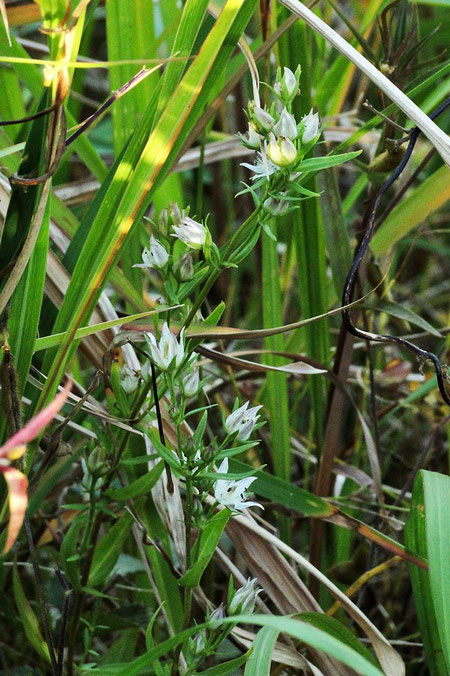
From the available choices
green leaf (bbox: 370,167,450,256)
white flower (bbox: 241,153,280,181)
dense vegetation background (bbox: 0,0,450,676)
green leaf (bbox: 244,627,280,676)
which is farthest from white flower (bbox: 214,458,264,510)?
green leaf (bbox: 370,167,450,256)

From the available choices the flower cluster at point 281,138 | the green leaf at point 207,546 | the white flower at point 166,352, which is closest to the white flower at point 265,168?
the flower cluster at point 281,138

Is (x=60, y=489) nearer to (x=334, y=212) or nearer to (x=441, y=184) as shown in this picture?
(x=334, y=212)

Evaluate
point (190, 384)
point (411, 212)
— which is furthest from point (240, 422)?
point (411, 212)

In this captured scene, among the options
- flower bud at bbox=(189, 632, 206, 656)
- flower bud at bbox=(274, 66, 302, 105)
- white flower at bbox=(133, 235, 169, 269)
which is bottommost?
flower bud at bbox=(189, 632, 206, 656)

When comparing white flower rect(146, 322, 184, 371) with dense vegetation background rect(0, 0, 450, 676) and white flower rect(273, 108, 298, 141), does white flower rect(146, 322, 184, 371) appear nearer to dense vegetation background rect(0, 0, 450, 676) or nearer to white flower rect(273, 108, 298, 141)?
dense vegetation background rect(0, 0, 450, 676)

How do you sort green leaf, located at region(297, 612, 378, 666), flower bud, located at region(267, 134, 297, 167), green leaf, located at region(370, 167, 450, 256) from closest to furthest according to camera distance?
flower bud, located at region(267, 134, 297, 167), green leaf, located at region(297, 612, 378, 666), green leaf, located at region(370, 167, 450, 256)

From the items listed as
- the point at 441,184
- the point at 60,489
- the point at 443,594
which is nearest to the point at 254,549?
the point at 443,594

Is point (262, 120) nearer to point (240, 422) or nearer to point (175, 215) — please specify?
point (175, 215)

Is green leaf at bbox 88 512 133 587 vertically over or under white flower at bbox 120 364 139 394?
under
